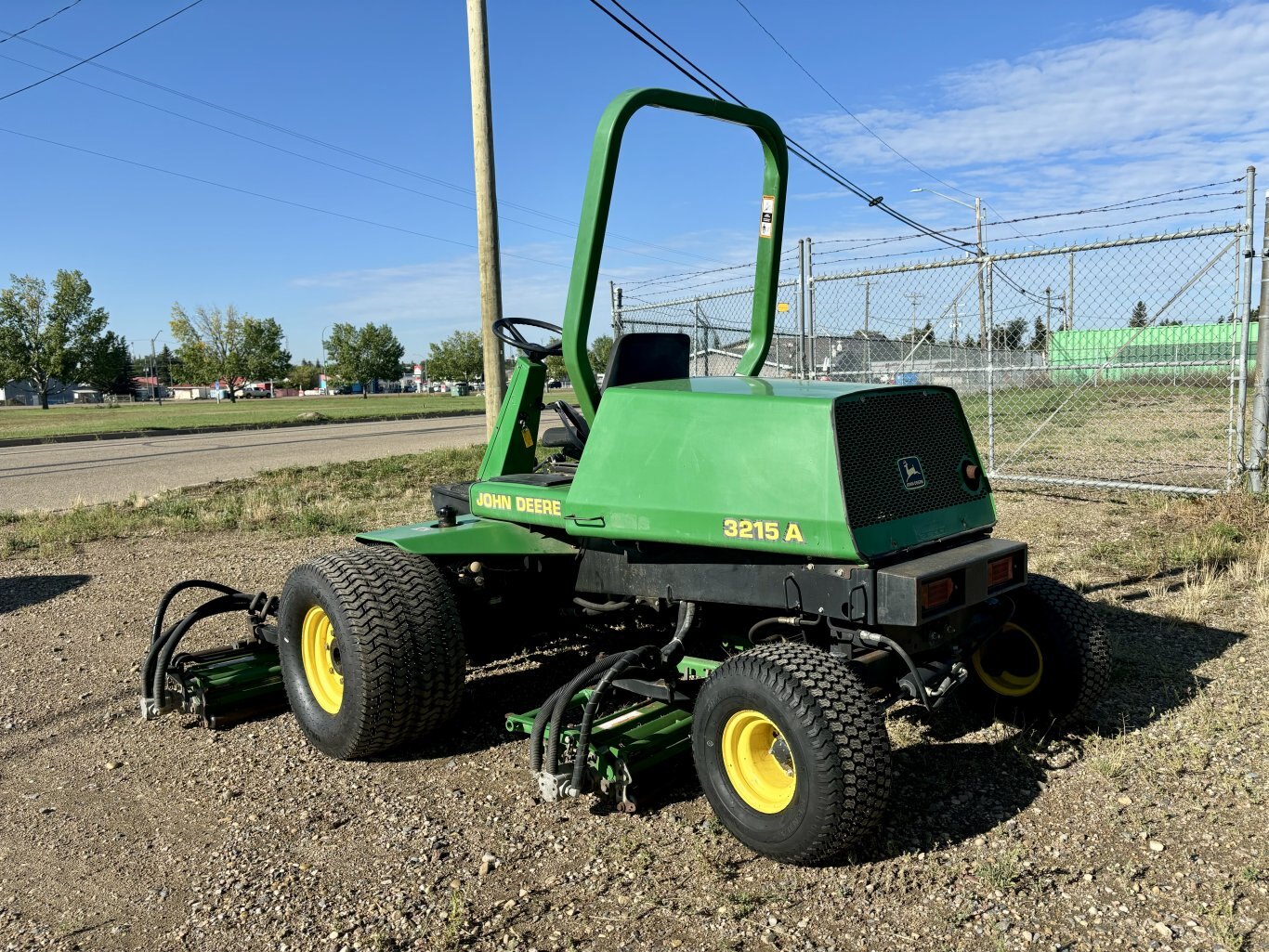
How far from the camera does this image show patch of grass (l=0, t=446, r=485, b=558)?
9414 mm

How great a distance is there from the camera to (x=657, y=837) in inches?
132

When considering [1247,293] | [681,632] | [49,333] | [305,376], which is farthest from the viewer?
[305,376]

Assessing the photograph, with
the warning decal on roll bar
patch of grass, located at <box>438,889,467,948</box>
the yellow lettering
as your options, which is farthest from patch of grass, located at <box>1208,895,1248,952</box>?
the warning decal on roll bar

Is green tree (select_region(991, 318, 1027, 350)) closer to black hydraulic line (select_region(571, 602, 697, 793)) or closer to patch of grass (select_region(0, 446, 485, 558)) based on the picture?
patch of grass (select_region(0, 446, 485, 558))

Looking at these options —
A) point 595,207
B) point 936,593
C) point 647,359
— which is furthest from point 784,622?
point 595,207

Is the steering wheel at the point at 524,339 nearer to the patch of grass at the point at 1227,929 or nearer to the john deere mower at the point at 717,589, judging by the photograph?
the john deere mower at the point at 717,589

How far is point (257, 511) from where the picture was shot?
1026 centimetres

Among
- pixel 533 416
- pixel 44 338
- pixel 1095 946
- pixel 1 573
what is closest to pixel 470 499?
pixel 533 416

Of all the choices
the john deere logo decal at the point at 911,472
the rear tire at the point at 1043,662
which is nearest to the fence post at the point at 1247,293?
the rear tire at the point at 1043,662

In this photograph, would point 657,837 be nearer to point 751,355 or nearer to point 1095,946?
point 1095,946

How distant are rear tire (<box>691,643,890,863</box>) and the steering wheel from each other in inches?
70.8

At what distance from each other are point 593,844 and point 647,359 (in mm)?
1863

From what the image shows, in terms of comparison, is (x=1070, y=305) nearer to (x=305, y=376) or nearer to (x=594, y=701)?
(x=594, y=701)

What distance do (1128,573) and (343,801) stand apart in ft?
17.9
